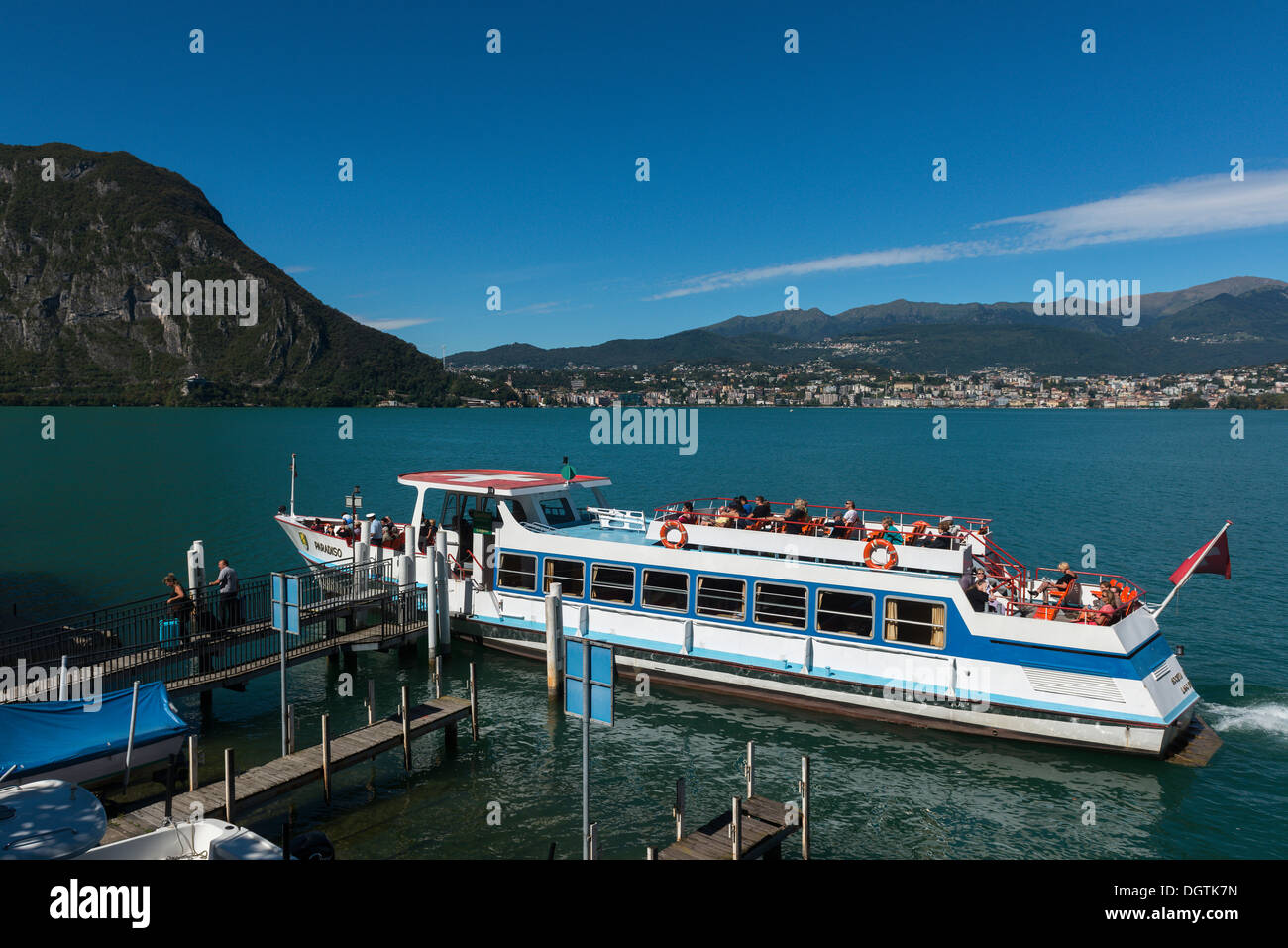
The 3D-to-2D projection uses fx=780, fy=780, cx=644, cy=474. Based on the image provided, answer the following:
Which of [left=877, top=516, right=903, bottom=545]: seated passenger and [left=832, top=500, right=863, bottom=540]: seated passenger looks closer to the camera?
[left=877, top=516, right=903, bottom=545]: seated passenger

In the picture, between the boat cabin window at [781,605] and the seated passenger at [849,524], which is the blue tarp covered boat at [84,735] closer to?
the boat cabin window at [781,605]

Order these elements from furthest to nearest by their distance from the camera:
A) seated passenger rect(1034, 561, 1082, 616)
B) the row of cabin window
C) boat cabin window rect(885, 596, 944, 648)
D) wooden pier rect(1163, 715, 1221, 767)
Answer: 1. the row of cabin window
2. boat cabin window rect(885, 596, 944, 648)
3. seated passenger rect(1034, 561, 1082, 616)
4. wooden pier rect(1163, 715, 1221, 767)

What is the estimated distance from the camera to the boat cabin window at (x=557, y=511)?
2480 cm

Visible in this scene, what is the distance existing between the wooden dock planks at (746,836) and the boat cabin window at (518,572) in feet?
38.2

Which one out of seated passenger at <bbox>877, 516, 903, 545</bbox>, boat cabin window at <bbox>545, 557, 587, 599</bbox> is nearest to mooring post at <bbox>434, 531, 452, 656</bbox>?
boat cabin window at <bbox>545, 557, 587, 599</bbox>

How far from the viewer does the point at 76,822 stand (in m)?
10.8

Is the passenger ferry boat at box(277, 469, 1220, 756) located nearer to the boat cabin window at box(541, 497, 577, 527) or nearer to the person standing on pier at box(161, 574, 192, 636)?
the boat cabin window at box(541, 497, 577, 527)

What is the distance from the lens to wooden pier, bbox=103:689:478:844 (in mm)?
12234

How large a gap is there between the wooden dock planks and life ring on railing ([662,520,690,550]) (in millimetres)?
9158

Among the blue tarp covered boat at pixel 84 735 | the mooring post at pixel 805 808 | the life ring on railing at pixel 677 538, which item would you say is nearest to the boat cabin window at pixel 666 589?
the life ring on railing at pixel 677 538

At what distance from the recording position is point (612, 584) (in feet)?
71.1

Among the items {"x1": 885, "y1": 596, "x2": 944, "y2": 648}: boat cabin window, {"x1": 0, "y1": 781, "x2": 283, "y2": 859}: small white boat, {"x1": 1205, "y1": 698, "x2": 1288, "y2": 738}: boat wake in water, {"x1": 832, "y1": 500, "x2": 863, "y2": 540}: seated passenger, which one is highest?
{"x1": 832, "y1": 500, "x2": 863, "y2": 540}: seated passenger
